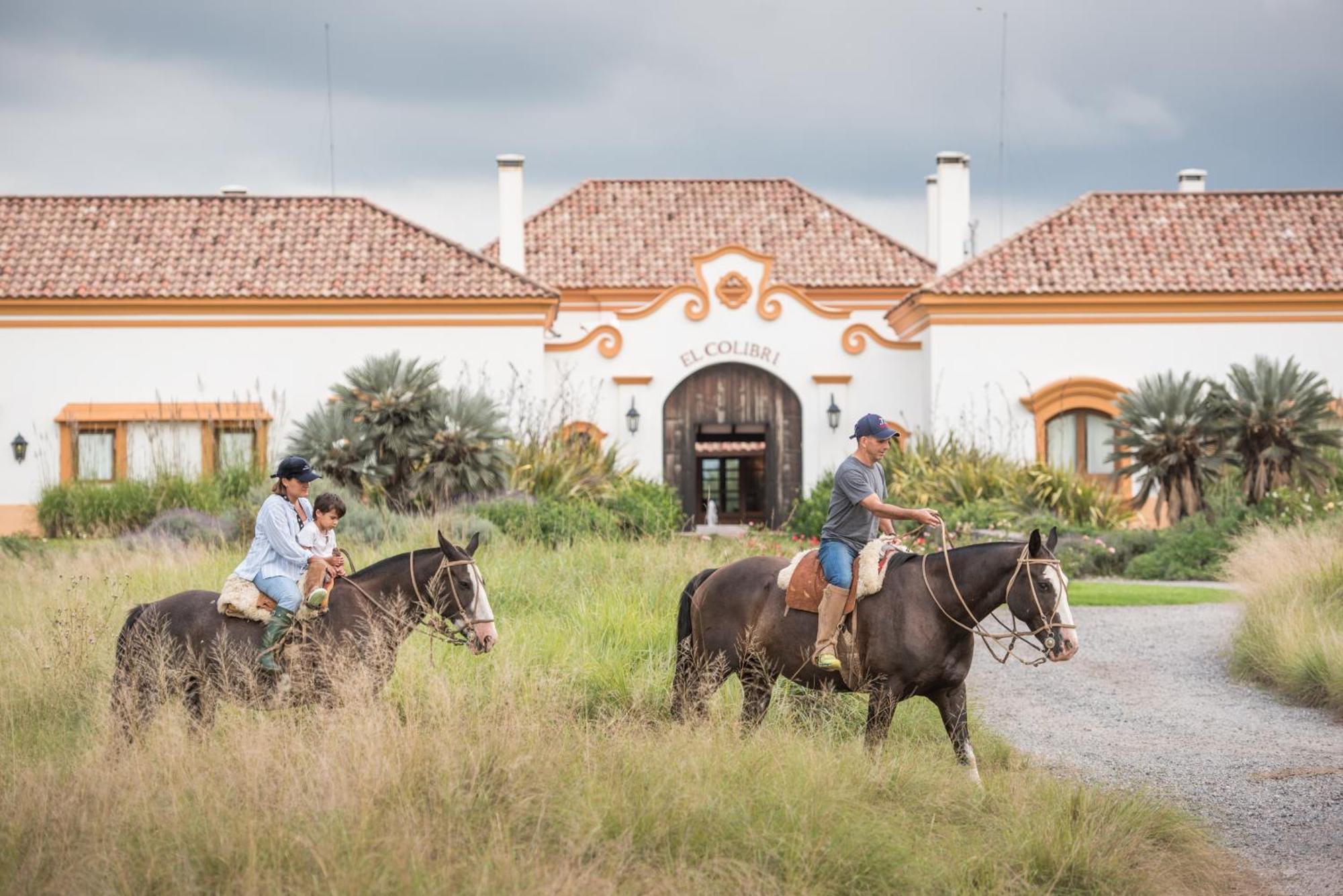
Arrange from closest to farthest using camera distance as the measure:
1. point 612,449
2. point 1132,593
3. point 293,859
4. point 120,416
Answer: point 293,859, point 1132,593, point 612,449, point 120,416

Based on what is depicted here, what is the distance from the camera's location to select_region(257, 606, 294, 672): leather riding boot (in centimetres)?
820

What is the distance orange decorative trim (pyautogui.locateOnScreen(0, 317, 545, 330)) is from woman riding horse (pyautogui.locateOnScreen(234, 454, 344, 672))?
1977cm

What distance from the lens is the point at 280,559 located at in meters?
8.38

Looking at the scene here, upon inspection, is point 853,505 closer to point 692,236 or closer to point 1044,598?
point 1044,598

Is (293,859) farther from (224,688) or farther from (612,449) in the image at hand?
(612,449)

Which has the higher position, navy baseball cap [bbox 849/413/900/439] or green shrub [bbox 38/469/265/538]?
navy baseball cap [bbox 849/413/900/439]

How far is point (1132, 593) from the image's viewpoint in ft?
59.7

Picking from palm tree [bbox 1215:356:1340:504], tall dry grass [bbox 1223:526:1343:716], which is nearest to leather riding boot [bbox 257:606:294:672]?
tall dry grass [bbox 1223:526:1343:716]

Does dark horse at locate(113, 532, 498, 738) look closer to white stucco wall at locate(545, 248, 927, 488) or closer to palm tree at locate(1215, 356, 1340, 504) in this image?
palm tree at locate(1215, 356, 1340, 504)

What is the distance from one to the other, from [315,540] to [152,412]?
20163 mm

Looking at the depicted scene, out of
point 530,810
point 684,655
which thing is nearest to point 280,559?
point 684,655

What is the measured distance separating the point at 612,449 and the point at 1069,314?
916cm

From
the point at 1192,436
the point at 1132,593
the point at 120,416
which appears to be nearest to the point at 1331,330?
the point at 1192,436

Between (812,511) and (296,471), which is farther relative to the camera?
(812,511)
